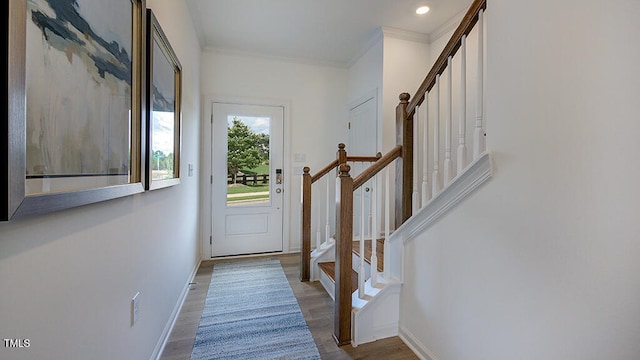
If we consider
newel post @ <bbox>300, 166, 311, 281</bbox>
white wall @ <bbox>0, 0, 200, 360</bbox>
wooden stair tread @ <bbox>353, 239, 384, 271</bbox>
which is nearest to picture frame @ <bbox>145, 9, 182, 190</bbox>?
white wall @ <bbox>0, 0, 200, 360</bbox>

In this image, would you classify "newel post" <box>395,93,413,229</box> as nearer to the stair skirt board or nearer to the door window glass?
the stair skirt board

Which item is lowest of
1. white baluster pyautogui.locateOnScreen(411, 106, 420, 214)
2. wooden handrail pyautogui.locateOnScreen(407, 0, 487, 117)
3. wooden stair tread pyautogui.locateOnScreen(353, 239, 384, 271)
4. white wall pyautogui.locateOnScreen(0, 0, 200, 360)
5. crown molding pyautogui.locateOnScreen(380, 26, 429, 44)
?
wooden stair tread pyautogui.locateOnScreen(353, 239, 384, 271)

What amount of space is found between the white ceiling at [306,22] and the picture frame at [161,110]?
109 centimetres

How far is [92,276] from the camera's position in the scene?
914 millimetres

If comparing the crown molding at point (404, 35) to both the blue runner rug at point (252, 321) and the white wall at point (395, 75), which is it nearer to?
the white wall at point (395, 75)

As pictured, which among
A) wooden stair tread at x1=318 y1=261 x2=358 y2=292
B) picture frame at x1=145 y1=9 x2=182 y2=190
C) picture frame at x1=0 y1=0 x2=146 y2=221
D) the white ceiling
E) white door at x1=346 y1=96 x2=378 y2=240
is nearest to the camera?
picture frame at x1=0 y1=0 x2=146 y2=221

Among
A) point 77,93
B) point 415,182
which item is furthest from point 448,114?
point 77,93

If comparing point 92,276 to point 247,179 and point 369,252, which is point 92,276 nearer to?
point 369,252

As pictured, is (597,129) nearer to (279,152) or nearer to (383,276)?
(383,276)

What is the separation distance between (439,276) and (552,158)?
2.80 ft

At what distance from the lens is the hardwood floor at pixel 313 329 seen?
5.50ft

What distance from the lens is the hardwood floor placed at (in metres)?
1.68

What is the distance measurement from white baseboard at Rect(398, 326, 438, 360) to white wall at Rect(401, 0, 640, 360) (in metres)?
0.21

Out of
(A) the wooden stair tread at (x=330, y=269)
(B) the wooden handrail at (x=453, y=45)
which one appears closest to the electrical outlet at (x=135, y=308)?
(A) the wooden stair tread at (x=330, y=269)
